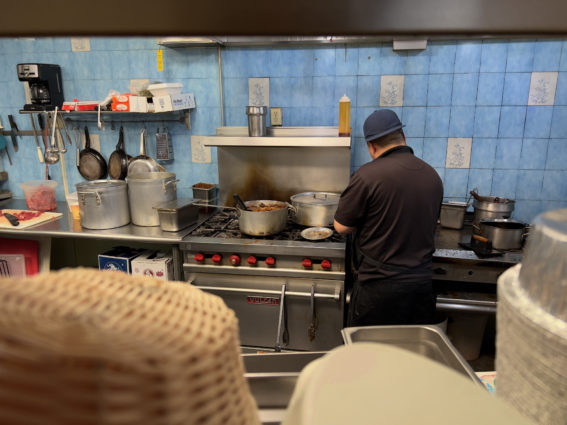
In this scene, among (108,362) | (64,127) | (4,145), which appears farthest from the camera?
(4,145)

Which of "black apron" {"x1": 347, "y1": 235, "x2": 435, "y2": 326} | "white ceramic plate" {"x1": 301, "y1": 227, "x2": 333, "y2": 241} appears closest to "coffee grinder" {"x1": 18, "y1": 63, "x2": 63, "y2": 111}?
"white ceramic plate" {"x1": 301, "y1": 227, "x2": 333, "y2": 241}

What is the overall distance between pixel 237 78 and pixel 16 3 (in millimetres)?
2781

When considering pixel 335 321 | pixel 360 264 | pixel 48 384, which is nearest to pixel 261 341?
pixel 335 321

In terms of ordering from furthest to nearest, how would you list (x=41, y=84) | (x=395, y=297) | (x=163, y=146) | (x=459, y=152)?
(x=163, y=146), (x=41, y=84), (x=459, y=152), (x=395, y=297)

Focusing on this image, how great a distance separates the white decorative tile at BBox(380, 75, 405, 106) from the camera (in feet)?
8.93

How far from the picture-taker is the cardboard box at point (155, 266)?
8.05 feet

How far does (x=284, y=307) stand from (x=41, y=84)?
7.98 ft

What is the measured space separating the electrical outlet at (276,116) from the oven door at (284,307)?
1.22 meters

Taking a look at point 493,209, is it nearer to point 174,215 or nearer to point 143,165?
point 174,215

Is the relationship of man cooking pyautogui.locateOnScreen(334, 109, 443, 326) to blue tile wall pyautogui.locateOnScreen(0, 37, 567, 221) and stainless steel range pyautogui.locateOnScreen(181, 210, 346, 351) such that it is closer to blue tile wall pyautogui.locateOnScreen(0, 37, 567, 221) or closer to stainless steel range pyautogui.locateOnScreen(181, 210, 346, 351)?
stainless steel range pyautogui.locateOnScreen(181, 210, 346, 351)

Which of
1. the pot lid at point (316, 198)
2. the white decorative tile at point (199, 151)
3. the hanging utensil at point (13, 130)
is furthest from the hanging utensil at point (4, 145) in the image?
the pot lid at point (316, 198)

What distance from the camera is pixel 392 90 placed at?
274 centimetres

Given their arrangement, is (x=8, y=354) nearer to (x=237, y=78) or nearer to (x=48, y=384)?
(x=48, y=384)

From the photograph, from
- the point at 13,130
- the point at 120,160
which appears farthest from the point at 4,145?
the point at 120,160
